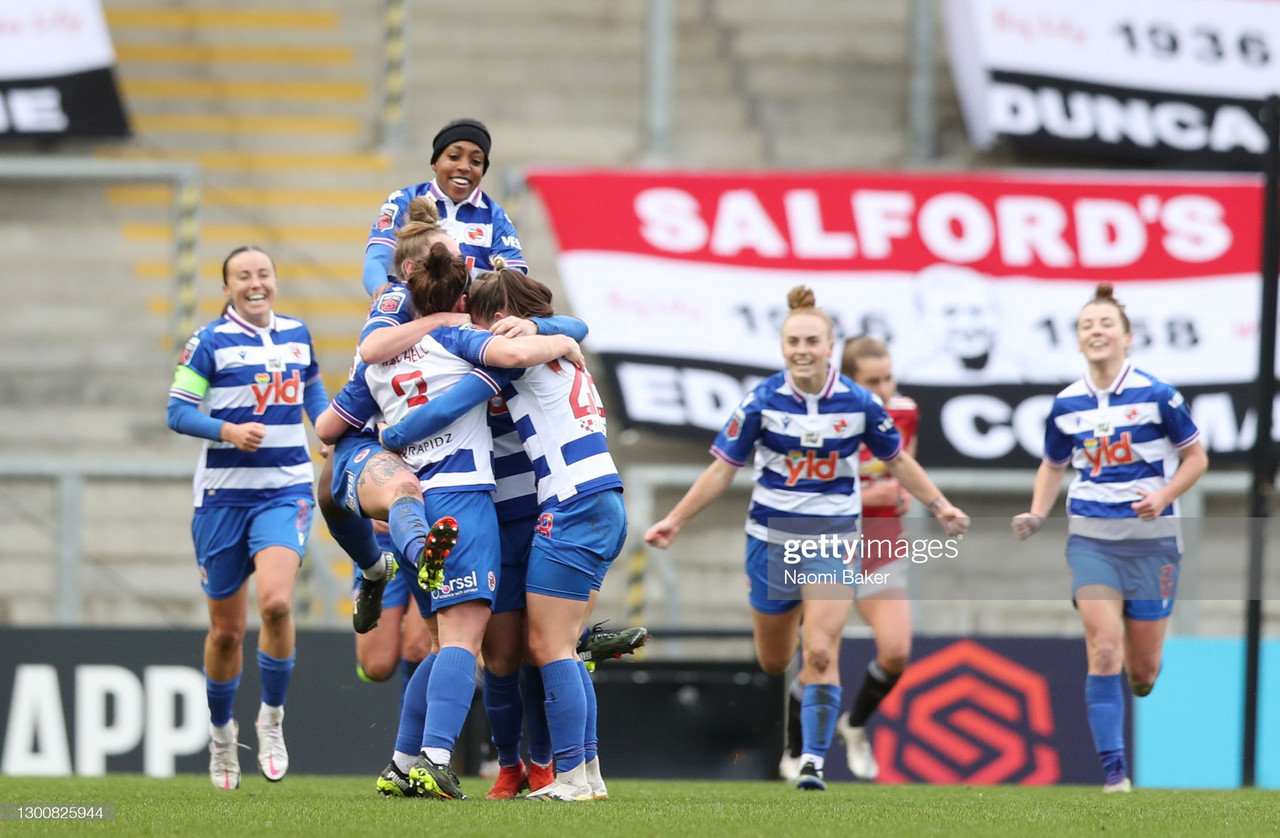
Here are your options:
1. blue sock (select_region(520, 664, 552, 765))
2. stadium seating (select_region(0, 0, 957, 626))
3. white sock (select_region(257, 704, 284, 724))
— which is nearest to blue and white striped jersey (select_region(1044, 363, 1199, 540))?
blue sock (select_region(520, 664, 552, 765))

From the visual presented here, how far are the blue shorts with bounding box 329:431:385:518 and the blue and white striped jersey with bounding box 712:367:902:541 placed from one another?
2040 mm

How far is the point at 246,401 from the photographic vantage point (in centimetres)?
778

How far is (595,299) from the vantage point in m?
14.1

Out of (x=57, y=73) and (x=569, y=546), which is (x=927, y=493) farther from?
(x=57, y=73)

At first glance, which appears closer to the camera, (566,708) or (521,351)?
(521,351)

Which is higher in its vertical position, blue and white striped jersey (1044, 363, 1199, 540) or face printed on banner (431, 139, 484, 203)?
face printed on banner (431, 139, 484, 203)

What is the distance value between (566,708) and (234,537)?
245 cm

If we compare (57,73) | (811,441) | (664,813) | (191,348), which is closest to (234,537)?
(191,348)

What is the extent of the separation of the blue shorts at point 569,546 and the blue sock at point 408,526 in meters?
0.42

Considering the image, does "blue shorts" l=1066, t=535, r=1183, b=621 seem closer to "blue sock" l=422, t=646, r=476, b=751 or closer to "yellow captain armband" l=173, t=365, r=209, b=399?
"blue sock" l=422, t=646, r=476, b=751

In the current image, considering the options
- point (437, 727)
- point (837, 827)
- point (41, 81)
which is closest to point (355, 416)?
point (437, 727)

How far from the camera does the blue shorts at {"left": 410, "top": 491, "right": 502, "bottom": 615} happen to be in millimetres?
5820

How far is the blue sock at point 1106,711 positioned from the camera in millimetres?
7703

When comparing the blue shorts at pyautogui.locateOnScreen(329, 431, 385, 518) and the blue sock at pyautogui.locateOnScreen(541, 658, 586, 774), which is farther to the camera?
the blue shorts at pyautogui.locateOnScreen(329, 431, 385, 518)
